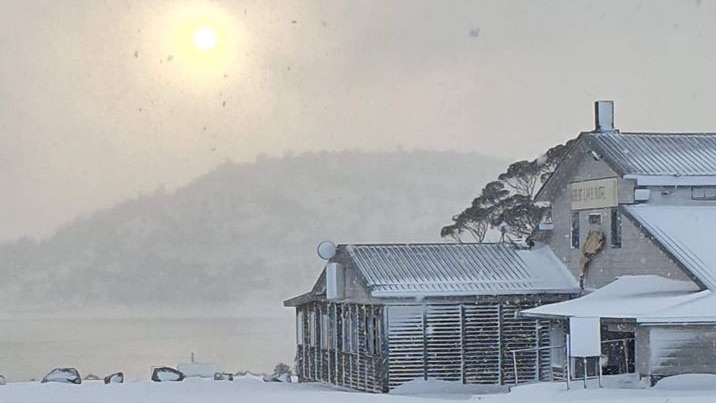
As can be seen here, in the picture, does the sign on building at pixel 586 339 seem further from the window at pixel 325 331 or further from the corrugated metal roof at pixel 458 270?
the window at pixel 325 331

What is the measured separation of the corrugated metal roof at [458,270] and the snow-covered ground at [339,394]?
2456mm

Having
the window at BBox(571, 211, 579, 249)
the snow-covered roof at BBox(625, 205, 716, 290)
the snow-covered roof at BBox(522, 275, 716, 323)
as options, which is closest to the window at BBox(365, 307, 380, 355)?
the snow-covered roof at BBox(522, 275, 716, 323)

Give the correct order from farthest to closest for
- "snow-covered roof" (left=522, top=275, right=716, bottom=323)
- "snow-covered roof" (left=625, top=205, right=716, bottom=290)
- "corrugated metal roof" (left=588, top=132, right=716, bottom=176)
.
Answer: "corrugated metal roof" (left=588, top=132, right=716, bottom=176), "snow-covered roof" (left=625, top=205, right=716, bottom=290), "snow-covered roof" (left=522, top=275, right=716, bottom=323)

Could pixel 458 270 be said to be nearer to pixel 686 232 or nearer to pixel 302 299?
pixel 686 232

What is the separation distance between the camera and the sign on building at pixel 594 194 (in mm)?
Result: 39219

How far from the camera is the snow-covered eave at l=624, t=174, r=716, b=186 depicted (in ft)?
126

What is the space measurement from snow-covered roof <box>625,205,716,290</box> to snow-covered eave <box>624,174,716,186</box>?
543 millimetres

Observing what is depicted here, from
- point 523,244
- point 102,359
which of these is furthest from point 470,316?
point 102,359

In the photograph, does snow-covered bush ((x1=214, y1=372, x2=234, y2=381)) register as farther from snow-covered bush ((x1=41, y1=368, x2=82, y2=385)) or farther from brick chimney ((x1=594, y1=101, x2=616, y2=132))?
brick chimney ((x1=594, y1=101, x2=616, y2=132))

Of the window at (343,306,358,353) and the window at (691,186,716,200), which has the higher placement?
the window at (691,186,716,200)

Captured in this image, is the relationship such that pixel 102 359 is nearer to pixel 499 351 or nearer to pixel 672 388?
pixel 499 351

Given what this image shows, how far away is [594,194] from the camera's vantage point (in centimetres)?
4009

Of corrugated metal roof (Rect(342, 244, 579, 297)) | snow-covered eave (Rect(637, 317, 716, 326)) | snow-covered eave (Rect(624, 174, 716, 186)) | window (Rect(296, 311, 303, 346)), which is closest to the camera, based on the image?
snow-covered eave (Rect(637, 317, 716, 326))

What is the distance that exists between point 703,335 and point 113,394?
1284 centimetres
